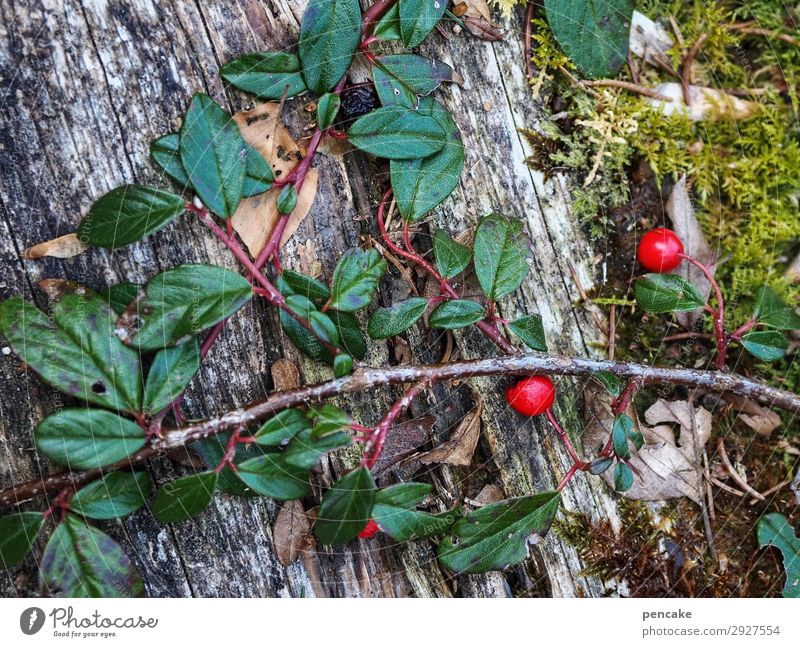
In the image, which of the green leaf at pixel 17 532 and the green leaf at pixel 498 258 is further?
the green leaf at pixel 498 258

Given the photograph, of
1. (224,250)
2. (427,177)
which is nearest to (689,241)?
(427,177)

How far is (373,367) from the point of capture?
2.02 m

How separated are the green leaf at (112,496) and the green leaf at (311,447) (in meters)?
0.44

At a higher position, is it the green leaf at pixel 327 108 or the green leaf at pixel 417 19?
the green leaf at pixel 417 19

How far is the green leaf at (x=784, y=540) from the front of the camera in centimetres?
235

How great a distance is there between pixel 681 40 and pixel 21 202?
7.76ft

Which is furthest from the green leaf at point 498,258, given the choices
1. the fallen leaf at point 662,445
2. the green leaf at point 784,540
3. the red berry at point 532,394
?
the green leaf at point 784,540

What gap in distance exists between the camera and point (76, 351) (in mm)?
1804

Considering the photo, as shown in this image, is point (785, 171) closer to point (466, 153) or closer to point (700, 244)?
point (700, 244)

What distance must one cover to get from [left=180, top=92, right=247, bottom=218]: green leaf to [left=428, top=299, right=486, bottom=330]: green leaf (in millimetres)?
695

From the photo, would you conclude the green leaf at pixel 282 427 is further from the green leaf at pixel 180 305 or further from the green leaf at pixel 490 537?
the green leaf at pixel 490 537
